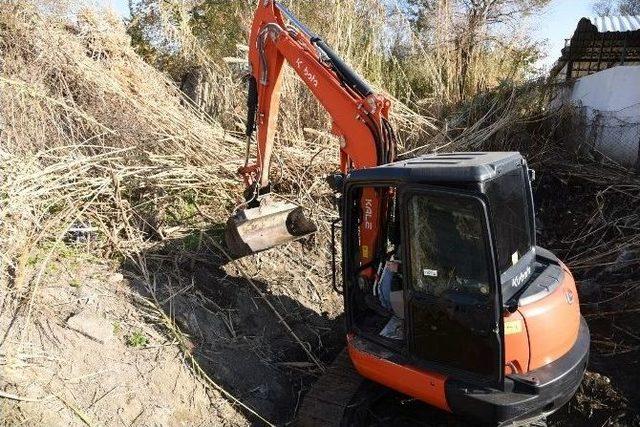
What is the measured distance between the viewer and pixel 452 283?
2.87 metres

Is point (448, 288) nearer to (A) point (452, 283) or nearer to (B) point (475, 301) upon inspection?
(A) point (452, 283)

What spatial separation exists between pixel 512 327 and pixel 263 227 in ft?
7.80

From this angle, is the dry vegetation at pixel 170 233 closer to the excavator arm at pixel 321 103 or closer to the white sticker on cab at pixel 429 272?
the excavator arm at pixel 321 103

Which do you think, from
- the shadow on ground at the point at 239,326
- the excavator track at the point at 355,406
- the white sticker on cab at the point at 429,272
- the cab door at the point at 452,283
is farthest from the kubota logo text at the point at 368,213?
the shadow on ground at the point at 239,326

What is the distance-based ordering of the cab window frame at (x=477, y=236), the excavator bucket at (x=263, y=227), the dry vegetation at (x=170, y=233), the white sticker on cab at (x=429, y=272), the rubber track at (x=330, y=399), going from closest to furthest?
the cab window frame at (x=477, y=236), the white sticker on cab at (x=429, y=272), the rubber track at (x=330, y=399), the dry vegetation at (x=170, y=233), the excavator bucket at (x=263, y=227)

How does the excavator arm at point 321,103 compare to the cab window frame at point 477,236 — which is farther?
the excavator arm at point 321,103

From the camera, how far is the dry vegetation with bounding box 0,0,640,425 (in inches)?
145

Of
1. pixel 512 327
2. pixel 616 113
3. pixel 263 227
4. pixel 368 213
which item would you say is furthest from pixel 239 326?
pixel 616 113

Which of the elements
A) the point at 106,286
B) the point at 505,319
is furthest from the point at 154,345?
the point at 505,319

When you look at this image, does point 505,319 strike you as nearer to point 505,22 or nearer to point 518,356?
point 518,356

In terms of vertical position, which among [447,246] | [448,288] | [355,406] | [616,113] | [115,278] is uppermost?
[616,113]

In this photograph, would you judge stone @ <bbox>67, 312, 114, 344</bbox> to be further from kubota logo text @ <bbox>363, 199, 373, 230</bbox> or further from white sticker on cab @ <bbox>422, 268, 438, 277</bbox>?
white sticker on cab @ <bbox>422, 268, 438, 277</bbox>

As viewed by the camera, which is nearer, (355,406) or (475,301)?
(475,301)

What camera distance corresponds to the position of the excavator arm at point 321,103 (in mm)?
3705
